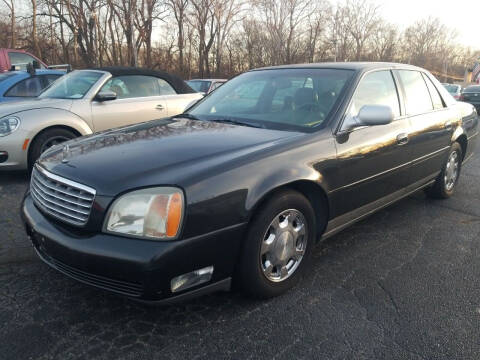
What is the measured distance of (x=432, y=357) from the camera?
204cm

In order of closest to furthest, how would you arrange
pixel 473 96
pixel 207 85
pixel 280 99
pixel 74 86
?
pixel 280 99
pixel 74 86
pixel 207 85
pixel 473 96

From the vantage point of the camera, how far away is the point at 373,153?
3092mm

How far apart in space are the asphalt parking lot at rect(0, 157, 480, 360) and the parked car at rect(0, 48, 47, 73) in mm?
8918

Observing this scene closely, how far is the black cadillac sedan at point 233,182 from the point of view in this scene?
2.00 m

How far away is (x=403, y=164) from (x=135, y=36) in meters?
29.5

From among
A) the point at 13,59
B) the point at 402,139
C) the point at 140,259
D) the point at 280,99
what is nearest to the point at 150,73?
Answer: the point at 280,99

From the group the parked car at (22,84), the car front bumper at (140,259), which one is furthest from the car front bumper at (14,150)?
the car front bumper at (140,259)

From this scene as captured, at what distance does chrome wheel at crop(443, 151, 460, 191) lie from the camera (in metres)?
4.57

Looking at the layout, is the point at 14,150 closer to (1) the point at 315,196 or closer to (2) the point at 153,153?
(2) the point at 153,153

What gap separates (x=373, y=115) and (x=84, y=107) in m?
4.09

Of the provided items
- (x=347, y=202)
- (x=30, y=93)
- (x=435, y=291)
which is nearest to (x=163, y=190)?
(x=347, y=202)

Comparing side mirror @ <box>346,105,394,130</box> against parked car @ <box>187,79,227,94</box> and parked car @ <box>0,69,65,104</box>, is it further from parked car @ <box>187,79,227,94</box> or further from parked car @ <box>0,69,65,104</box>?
parked car @ <box>187,79,227,94</box>

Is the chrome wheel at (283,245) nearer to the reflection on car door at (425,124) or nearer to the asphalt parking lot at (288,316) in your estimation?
the asphalt parking lot at (288,316)

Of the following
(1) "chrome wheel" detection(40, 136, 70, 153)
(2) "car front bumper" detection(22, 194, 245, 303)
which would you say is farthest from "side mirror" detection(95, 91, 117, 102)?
(2) "car front bumper" detection(22, 194, 245, 303)
